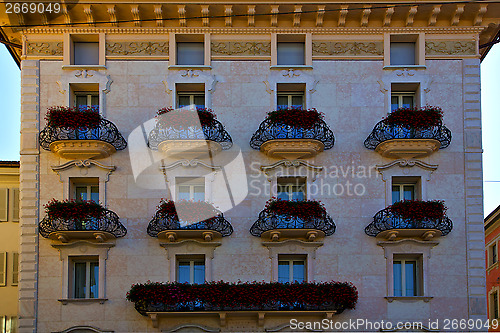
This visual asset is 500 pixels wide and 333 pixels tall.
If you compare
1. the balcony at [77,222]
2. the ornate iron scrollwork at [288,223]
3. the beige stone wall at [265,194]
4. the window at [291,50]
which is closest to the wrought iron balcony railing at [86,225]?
the balcony at [77,222]

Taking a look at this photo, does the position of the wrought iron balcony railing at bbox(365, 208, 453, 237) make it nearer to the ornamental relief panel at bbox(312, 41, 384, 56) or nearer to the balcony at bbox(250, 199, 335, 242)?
the balcony at bbox(250, 199, 335, 242)

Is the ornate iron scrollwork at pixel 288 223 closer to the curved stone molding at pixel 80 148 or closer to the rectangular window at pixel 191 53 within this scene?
the curved stone molding at pixel 80 148

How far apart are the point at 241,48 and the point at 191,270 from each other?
801cm

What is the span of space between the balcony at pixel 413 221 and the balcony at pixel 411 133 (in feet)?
6.05

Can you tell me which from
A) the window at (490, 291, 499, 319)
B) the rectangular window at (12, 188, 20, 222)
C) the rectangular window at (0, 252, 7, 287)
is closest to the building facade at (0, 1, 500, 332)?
the rectangular window at (0, 252, 7, 287)

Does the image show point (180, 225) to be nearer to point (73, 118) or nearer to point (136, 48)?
point (73, 118)

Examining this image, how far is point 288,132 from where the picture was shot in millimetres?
25219

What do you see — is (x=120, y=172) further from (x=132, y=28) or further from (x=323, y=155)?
(x=323, y=155)

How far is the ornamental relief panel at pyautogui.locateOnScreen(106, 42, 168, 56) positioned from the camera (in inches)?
1050

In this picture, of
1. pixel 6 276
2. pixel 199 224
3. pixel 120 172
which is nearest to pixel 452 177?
pixel 199 224

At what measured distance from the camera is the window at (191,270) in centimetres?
2525

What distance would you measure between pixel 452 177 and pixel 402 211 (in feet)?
8.20

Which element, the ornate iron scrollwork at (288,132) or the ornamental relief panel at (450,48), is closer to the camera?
the ornate iron scrollwork at (288,132)

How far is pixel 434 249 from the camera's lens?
82.3 feet
